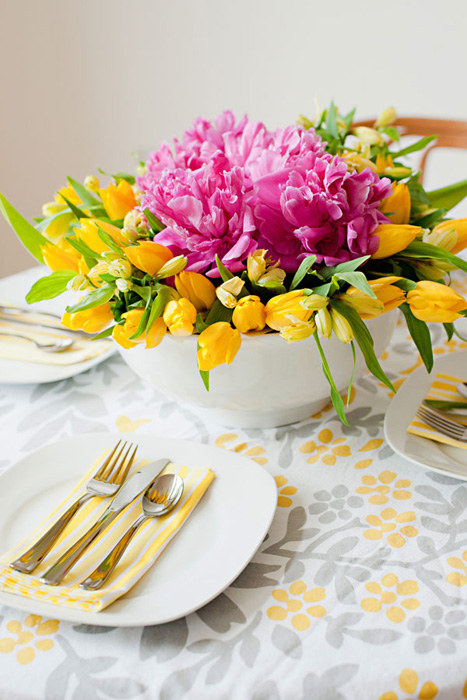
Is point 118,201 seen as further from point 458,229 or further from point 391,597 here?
point 391,597

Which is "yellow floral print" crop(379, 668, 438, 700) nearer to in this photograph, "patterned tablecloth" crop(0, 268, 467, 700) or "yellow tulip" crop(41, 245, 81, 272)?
"patterned tablecloth" crop(0, 268, 467, 700)

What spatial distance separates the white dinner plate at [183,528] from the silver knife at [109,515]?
0.03 metres

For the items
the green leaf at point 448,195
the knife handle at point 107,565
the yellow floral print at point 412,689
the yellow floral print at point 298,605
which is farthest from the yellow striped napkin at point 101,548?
the green leaf at point 448,195

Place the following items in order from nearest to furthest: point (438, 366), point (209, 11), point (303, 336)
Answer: point (303, 336), point (438, 366), point (209, 11)

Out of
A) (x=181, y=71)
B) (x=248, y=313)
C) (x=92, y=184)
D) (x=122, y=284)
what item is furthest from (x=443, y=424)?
(x=181, y=71)

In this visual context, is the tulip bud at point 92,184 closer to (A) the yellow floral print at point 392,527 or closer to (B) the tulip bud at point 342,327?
(B) the tulip bud at point 342,327

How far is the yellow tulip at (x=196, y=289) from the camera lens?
0.64 metres

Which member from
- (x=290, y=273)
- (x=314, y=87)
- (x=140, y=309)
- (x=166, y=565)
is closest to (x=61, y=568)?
(x=166, y=565)

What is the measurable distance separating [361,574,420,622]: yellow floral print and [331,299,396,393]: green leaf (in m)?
0.17

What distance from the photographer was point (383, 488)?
27.1 inches

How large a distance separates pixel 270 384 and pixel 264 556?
17 centimetres

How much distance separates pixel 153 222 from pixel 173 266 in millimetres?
98

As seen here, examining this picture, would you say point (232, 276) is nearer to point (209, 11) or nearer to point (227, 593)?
point (227, 593)

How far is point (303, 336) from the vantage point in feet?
1.99
